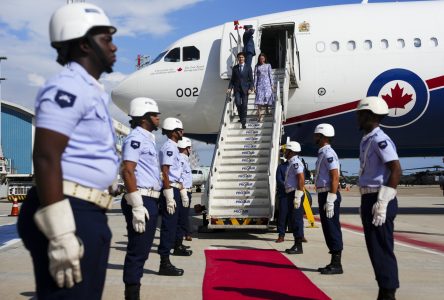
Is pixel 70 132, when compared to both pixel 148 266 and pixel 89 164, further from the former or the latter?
pixel 148 266

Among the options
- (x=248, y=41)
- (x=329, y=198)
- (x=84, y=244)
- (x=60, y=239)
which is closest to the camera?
(x=60, y=239)

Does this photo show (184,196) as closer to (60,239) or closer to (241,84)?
(241,84)

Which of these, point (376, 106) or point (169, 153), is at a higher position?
point (376, 106)

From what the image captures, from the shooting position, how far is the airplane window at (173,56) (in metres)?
14.2

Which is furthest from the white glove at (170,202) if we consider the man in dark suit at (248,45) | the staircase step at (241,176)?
the man in dark suit at (248,45)

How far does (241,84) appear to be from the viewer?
12.4 metres

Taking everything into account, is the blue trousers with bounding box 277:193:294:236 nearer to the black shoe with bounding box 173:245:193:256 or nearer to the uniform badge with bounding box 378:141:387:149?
the black shoe with bounding box 173:245:193:256

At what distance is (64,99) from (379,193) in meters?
3.22

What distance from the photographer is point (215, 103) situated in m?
13.8

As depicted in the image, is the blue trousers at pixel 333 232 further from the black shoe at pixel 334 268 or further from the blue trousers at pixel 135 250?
the blue trousers at pixel 135 250

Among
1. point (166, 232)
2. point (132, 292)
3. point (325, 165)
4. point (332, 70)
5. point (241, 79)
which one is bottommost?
point (132, 292)

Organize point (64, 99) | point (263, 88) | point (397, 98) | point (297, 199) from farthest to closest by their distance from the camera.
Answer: point (397, 98), point (263, 88), point (297, 199), point (64, 99)

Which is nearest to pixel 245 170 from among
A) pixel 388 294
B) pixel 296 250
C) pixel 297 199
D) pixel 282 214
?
pixel 282 214

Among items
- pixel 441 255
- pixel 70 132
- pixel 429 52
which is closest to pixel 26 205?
pixel 70 132
